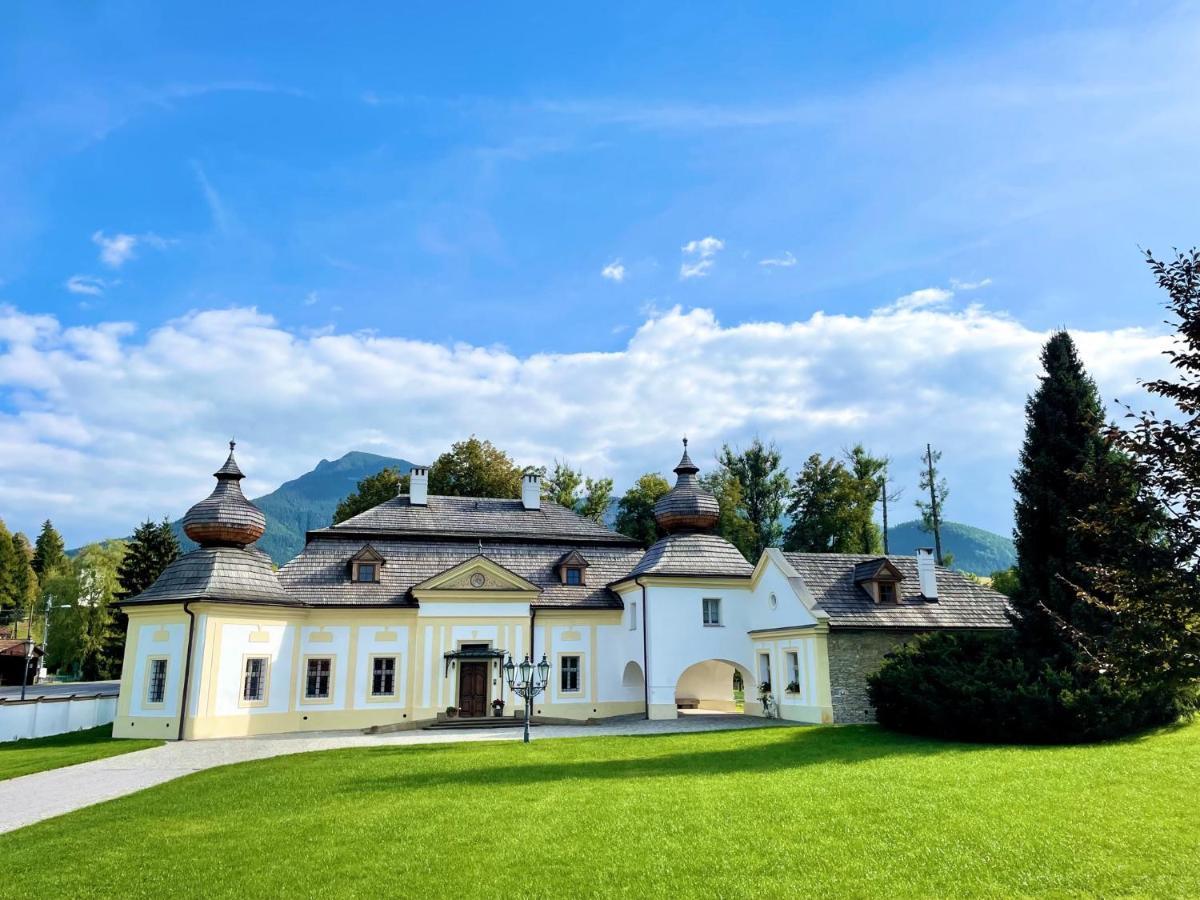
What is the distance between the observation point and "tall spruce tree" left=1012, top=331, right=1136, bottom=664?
1886 centimetres

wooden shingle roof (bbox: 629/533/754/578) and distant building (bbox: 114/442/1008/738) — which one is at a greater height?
wooden shingle roof (bbox: 629/533/754/578)

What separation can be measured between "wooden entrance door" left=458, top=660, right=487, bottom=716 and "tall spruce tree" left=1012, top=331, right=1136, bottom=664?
15.6m

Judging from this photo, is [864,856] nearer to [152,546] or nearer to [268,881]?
[268,881]

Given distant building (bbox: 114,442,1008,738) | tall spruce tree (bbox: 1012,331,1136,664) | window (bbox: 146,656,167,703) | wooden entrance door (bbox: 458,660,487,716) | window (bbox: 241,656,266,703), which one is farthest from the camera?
wooden entrance door (bbox: 458,660,487,716)

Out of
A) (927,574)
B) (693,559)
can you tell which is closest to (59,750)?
(693,559)

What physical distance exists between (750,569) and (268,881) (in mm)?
22336

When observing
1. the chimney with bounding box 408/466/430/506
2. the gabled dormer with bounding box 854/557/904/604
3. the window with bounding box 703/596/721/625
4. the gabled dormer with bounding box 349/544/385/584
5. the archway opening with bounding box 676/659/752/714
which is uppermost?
the chimney with bounding box 408/466/430/506

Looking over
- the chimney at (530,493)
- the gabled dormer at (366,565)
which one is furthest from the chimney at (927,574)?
the gabled dormer at (366,565)

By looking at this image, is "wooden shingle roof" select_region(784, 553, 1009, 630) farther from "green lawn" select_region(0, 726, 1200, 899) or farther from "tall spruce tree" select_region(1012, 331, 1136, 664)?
"green lawn" select_region(0, 726, 1200, 899)

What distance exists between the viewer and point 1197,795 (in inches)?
430

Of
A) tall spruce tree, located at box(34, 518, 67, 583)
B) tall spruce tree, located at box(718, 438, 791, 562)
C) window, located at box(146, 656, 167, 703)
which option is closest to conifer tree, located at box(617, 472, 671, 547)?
tall spruce tree, located at box(718, 438, 791, 562)

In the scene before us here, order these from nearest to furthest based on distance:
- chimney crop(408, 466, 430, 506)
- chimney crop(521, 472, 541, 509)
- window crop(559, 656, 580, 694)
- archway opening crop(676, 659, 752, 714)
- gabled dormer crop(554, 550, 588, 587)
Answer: window crop(559, 656, 580, 694) < gabled dormer crop(554, 550, 588, 587) < archway opening crop(676, 659, 752, 714) < chimney crop(408, 466, 430, 506) < chimney crop(521, 472, 541, 509)

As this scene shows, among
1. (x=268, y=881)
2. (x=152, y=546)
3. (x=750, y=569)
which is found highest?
(x=152, y=546)

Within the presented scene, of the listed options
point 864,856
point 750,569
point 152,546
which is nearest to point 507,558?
point 750,569
